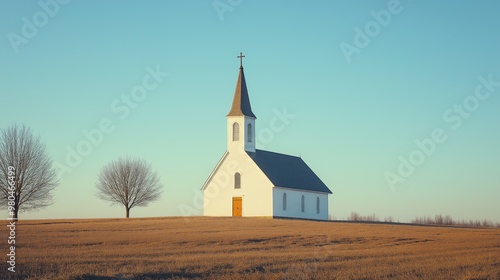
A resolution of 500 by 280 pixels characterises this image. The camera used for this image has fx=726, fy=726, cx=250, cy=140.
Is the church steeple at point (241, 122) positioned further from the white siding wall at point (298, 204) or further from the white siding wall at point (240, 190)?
the white siding wall at point (298, 204)

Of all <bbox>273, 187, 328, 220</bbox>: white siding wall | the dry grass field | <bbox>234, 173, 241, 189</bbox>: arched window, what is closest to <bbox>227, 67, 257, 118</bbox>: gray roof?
<bbox>234, 173, 241, 189</bbox>: arched window

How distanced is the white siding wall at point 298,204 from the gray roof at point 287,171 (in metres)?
0.64

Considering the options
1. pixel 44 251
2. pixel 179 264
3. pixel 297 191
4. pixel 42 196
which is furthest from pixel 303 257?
pixel 297 191

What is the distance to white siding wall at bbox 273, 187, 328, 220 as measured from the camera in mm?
79500

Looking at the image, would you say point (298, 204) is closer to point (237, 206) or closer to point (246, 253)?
point (237, 206)

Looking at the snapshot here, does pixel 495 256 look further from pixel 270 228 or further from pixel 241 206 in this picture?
pixel 241 206

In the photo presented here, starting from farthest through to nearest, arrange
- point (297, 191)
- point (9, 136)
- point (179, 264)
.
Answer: point (297, 191) → point (9, 136) → point (179, 264)

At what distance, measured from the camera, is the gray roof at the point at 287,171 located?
80.9m

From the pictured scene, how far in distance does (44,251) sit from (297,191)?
49.0 metres

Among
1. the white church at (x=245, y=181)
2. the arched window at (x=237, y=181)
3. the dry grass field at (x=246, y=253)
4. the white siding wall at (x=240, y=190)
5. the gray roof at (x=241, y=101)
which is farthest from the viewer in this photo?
the gray roof at (x=241, y=101)

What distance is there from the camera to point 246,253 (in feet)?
134

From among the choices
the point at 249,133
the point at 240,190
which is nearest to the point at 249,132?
the point at 249,133

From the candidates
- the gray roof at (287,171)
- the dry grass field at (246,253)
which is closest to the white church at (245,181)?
the gray roof at (287,171)

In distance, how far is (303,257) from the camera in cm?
3953
